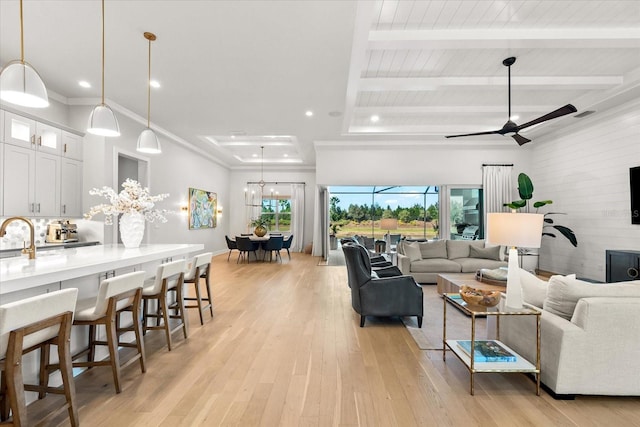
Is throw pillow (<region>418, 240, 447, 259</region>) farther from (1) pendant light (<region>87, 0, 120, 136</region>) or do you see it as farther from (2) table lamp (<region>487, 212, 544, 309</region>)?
(1) pendant light (<region>87, 0, 120, 136</region>)

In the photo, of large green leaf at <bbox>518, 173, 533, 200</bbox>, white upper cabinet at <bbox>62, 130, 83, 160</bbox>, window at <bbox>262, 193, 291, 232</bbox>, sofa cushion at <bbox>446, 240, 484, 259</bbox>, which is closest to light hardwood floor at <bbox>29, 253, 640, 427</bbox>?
sofa cushion at <bbox>446, 240, 484, 259</bbox>

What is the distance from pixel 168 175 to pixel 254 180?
15.1ft

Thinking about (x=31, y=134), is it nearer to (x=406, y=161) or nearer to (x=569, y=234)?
(x=406, y=161)

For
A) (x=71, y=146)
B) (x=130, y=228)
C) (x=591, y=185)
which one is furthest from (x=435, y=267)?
(x=71, y=146)

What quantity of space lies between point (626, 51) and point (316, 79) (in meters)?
4.10

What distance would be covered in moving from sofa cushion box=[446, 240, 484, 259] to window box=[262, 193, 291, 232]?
6.42 m

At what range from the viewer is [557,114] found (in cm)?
405

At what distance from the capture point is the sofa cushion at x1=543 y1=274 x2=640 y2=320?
228 cm

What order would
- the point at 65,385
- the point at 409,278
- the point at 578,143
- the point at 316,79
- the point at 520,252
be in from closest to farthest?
the point at 65,385 → the point at 409,278 → the point at 316,79 → the point at 578,143 → the point at 520,252

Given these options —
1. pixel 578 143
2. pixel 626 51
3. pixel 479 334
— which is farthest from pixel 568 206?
pixel 479 334

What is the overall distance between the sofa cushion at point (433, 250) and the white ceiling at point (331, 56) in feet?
8.80

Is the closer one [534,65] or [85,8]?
[85,8]

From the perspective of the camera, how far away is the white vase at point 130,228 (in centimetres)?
359

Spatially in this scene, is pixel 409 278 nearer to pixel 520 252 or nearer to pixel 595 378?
pixel 595 378
